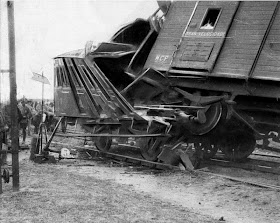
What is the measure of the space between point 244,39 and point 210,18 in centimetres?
159

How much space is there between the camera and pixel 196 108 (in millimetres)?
11508

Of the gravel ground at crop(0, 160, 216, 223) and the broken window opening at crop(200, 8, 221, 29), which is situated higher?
the broken window opening at crop(200, 8, 221, 29)

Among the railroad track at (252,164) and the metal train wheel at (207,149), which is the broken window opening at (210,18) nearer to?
the metal train wheel at (207,149)

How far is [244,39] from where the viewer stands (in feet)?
36.0

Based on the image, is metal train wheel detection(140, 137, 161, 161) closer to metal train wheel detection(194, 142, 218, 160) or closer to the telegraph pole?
metal train wheel detection(194, 142, 218, 160)

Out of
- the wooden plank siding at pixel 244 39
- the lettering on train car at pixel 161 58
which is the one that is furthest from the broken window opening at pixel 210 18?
the lettering on train car at pixel 161 58

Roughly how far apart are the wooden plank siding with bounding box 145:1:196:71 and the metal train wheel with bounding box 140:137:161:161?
2.01 m

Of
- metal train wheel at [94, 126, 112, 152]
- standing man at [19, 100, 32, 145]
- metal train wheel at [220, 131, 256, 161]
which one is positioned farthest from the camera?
standing man at [19, 100, 32, 145]

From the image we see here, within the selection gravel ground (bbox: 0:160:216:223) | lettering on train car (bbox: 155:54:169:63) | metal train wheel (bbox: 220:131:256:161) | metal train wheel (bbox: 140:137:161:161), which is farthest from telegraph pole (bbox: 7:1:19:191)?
metal train wheel (bbox: 220:131:256:161)

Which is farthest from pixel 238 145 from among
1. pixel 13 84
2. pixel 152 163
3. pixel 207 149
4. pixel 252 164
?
pixel 13 84

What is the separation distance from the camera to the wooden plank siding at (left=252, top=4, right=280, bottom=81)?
1015 centimetres

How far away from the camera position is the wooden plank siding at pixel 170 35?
1260 cm

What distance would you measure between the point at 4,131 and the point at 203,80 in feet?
17.2

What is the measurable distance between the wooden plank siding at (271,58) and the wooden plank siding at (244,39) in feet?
0.57
